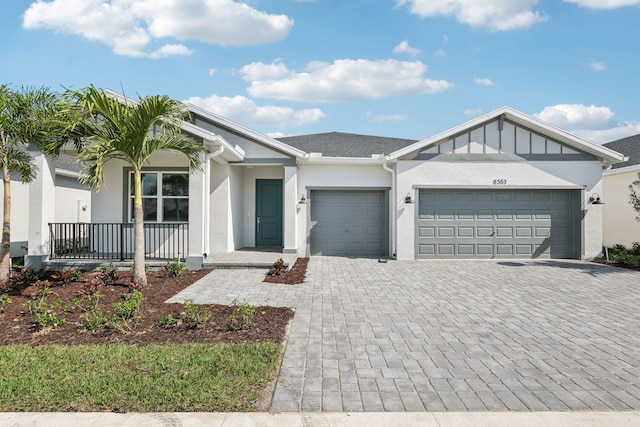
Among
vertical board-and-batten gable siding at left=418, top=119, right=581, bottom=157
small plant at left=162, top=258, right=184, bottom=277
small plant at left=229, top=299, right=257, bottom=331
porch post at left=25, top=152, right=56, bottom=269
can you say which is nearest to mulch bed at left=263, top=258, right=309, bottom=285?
small plant at left=162, top=258, right=184, bottom=277

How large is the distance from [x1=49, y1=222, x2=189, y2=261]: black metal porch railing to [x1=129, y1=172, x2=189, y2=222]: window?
472 millimetres

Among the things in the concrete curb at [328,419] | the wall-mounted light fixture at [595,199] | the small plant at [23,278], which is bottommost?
the concrete curb at [328,419]

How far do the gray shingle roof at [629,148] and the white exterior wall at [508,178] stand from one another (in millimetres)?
2330

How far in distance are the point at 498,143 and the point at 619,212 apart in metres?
5.86

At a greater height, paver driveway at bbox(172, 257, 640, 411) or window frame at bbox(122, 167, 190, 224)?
window frame at bbox(122, 167, 190, 224)

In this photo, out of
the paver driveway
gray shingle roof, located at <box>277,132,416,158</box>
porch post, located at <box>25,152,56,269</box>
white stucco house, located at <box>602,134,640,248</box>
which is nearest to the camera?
the paver driveway

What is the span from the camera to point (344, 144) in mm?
15070

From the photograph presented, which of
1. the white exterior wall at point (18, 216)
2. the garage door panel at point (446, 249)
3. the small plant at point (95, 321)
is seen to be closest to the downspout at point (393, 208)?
the garage door panel at point (446, 249)

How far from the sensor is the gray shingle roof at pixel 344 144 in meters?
13.8

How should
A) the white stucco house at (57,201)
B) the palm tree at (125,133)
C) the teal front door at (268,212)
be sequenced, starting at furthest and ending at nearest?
the teal front door at (268,212), the white stucco house at (57,201), the palm tree at (125,133)

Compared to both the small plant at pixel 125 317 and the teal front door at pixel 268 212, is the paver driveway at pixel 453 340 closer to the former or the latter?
the small plant at pixel 125 317

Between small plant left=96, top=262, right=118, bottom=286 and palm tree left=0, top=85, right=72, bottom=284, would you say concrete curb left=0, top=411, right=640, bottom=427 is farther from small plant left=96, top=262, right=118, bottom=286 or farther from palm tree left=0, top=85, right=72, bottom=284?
palm tree left=0, top=85, right=72, bottom=284

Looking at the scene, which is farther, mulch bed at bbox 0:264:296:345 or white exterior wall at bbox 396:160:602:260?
white exterior wall at bbox 396:160:602:260

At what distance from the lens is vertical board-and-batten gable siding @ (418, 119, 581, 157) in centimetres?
1188
